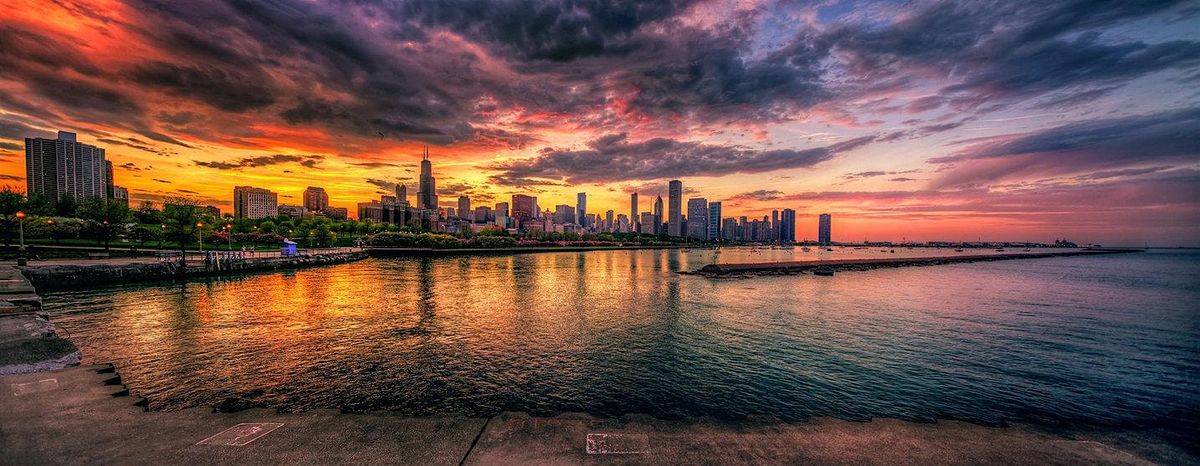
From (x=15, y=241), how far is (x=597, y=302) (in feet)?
375

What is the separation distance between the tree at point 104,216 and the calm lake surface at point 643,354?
62552 millimetres

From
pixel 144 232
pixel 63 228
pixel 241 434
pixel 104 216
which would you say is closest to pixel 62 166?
pixel 104 216

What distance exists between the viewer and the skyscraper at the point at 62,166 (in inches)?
6363

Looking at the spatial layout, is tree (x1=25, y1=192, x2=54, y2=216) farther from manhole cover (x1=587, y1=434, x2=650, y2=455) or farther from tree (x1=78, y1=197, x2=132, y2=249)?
manhole cover (x1=587, y1=434, x2=650, y2=455)

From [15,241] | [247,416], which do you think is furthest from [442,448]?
[15,241]

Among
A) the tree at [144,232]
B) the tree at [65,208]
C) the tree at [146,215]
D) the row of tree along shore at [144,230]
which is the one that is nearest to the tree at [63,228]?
the row of tree along shore at [144,230]

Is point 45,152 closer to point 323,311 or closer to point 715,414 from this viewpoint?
point 323,311

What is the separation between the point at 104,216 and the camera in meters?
84.9

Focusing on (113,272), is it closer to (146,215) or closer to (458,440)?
(458,440)

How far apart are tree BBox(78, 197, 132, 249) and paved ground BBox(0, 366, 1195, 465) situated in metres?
105

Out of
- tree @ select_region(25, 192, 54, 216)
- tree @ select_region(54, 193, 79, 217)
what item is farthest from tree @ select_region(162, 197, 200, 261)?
tree @ select_region(54, 193, 79, 217)

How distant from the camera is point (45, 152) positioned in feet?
539

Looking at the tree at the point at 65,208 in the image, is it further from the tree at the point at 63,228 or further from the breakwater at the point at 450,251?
the breakwater at the point at 450,251

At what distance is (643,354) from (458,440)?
14.2 m
